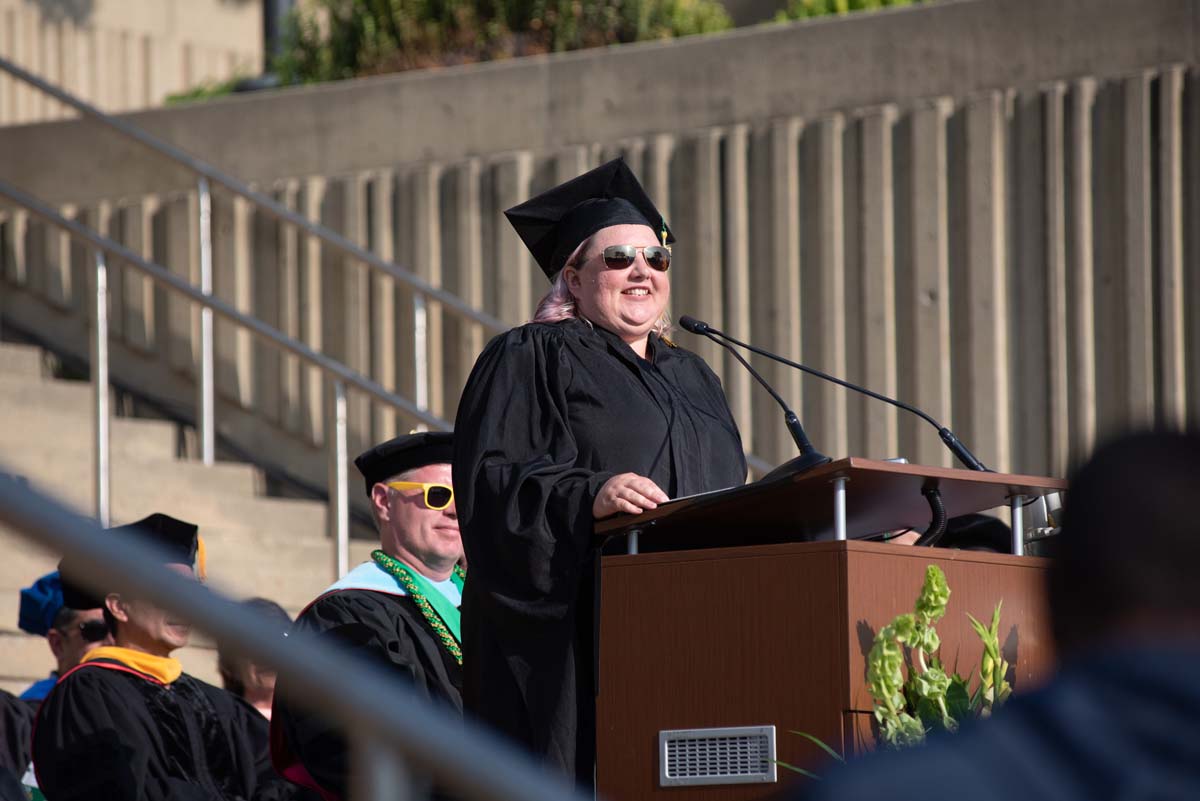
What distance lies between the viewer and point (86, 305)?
9867mm

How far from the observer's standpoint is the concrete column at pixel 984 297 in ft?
→ 26.5

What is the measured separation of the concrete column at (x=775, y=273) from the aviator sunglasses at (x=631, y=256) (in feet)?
14.1

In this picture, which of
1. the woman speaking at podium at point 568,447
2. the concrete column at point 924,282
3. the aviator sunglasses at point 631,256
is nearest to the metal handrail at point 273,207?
the concrete column at point 924,282

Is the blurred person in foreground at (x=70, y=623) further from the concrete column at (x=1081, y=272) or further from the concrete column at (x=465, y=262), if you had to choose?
the concrete column at (x=1081, y=272)

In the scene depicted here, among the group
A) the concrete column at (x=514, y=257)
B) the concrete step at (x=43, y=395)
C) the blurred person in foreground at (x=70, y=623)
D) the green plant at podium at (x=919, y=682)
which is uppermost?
the concrete column at (x=514, y=257)

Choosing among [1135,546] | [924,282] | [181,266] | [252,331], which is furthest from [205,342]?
[1135,546]

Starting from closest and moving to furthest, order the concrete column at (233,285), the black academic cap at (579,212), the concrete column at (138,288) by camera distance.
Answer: the black academic cap at (579,212) < the concrete column at (233,285) < the concrete column at (138,288)

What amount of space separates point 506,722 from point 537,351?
0.77 meters

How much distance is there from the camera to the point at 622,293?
13.9 ft

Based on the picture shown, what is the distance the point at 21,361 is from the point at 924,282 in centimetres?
431

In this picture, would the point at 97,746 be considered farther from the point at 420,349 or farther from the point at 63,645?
the point at 420,349

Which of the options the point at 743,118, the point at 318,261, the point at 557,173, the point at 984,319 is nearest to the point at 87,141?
the point at 318,261

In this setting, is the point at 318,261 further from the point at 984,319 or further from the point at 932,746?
the point at 932,746

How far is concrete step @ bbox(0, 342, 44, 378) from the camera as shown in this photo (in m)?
9.34
